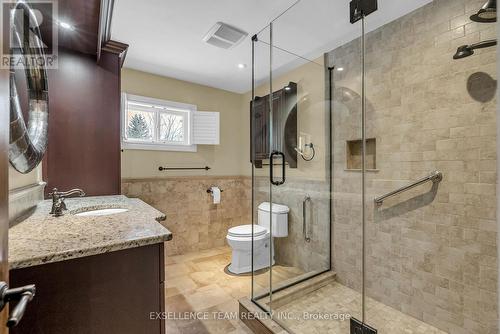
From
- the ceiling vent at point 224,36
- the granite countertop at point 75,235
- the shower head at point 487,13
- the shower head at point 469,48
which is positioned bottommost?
the granite countertop at point 75,235

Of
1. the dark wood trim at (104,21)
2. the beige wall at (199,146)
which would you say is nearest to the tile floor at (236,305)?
the beige wall at (199,146)

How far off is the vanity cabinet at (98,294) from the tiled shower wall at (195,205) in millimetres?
1989

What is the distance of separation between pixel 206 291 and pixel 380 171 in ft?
6.22

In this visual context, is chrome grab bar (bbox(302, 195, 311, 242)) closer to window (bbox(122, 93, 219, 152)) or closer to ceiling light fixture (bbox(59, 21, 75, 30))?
window (bbox(122, 93, 219, 152))

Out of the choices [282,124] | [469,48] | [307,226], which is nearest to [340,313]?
[307,226]

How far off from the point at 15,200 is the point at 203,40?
1.84 metres

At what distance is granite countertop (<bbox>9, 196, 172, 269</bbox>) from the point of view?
2.63 ft

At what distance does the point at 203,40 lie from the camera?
7.25ft

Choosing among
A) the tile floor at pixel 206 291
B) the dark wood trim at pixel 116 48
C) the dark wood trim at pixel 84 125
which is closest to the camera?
the tile floor at pixel 206 291

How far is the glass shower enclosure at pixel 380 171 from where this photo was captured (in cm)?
153

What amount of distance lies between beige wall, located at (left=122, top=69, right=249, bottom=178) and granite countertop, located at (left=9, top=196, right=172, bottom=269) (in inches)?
58.6

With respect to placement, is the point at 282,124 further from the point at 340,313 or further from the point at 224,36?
the point at 340,313

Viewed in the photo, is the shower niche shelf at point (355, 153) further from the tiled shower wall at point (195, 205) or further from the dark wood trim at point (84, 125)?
the dark wood trim at point (84, 125)

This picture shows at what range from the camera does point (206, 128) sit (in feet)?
10.7
